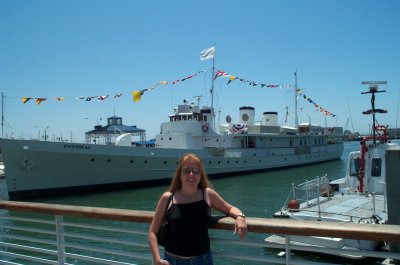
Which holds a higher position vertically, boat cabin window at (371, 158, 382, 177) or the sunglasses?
the sunglasses

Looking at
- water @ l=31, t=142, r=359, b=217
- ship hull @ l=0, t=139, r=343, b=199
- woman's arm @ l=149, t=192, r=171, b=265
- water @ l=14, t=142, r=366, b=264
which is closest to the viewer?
woman's arm @ l=149, t=192, r=171, b=265

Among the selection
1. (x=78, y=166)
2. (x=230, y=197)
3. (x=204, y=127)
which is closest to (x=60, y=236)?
(x=230, y=197)

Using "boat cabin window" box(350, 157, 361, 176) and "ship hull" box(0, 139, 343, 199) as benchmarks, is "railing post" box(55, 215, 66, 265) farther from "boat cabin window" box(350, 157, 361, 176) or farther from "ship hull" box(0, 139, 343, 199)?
"ship hull" box(0, 139, 343, 199)

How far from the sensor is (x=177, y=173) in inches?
106

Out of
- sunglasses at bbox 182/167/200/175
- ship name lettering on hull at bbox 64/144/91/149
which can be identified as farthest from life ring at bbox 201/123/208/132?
sunglasses at bbox 182/167/200/175

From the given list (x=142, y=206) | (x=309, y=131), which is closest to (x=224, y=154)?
(x=142, y=206)

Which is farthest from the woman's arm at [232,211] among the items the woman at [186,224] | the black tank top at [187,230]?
the black tank top at [187,230]

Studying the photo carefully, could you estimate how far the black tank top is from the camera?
8.14ft

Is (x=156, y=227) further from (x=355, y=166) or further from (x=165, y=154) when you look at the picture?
(x=165, y=154)

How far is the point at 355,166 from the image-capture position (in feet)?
39.6

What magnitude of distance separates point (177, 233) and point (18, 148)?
19887 millimetres

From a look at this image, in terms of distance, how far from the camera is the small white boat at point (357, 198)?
875 cm

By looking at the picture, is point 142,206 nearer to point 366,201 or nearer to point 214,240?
point 366,201

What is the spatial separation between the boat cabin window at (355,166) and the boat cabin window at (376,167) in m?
0.51
